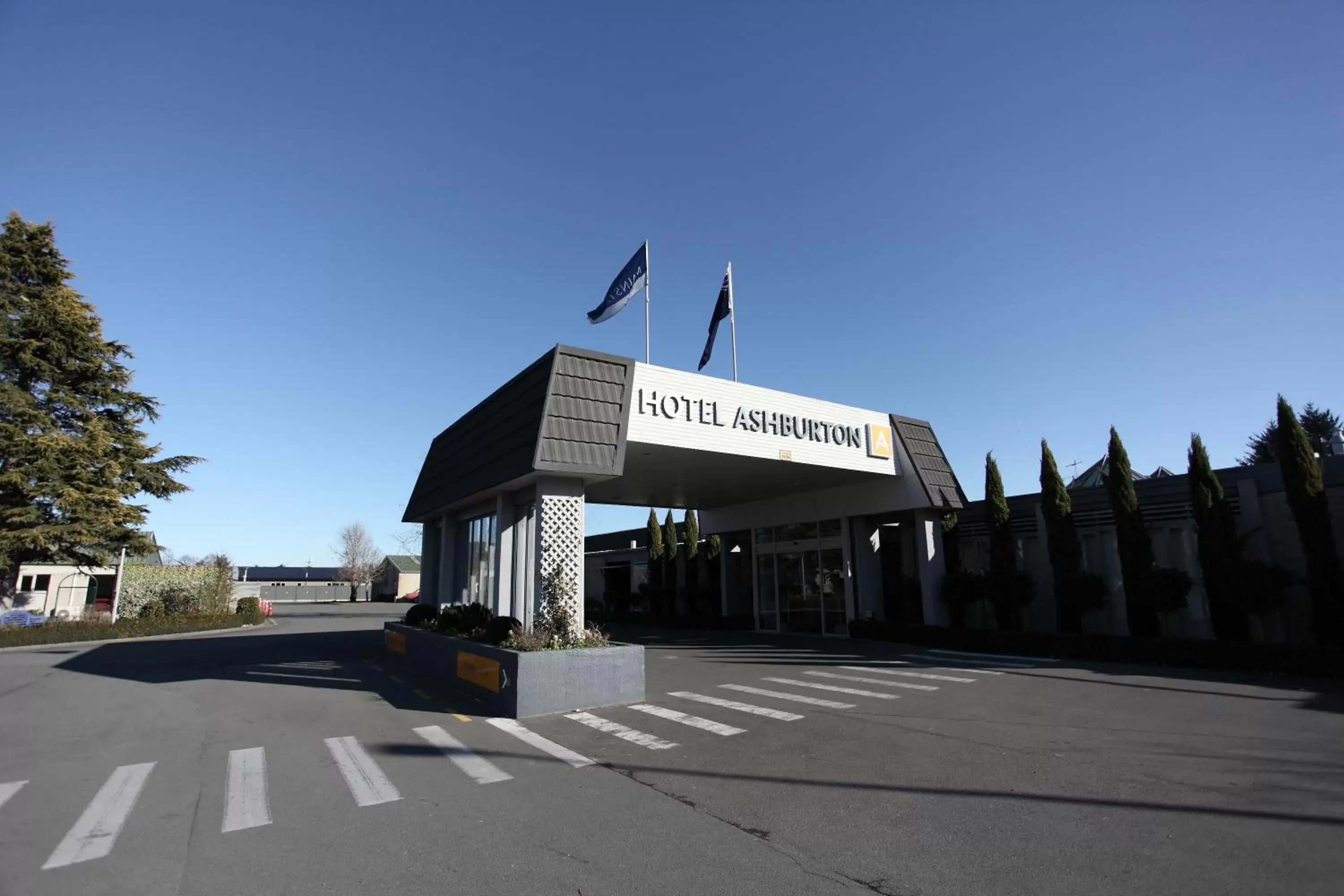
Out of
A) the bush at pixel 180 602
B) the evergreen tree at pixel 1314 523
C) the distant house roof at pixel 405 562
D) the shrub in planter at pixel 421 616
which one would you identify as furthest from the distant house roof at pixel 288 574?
the evergreen tree at pixel 1314 523

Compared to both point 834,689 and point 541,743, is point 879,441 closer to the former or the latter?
point 834,689

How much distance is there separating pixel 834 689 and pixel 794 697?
111 cm

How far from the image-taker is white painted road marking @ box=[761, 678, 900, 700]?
35.6 feet

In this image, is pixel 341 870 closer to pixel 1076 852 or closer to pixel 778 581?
pixel 1076 852

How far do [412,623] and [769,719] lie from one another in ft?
38.7

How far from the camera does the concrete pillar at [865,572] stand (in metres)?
20.2

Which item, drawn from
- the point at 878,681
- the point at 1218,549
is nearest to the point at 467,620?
the point at 878,681

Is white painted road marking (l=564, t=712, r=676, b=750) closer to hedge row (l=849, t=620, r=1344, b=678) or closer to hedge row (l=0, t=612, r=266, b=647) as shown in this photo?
hedge row (l=849, t=620, r=1344, b=678)

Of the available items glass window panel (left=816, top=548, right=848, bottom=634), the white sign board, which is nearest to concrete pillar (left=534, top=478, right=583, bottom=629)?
the white sign board

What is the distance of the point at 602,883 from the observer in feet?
14.3

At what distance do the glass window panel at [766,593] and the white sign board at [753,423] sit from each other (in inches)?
297

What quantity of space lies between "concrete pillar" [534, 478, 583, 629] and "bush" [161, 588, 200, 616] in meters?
29.0

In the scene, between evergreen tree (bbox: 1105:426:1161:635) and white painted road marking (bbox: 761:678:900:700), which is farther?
evergreen tree (bbox: 1105:426:1161:635)

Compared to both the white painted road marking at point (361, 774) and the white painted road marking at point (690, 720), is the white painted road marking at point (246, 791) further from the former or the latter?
the white painted road marking at point (690, 720)
